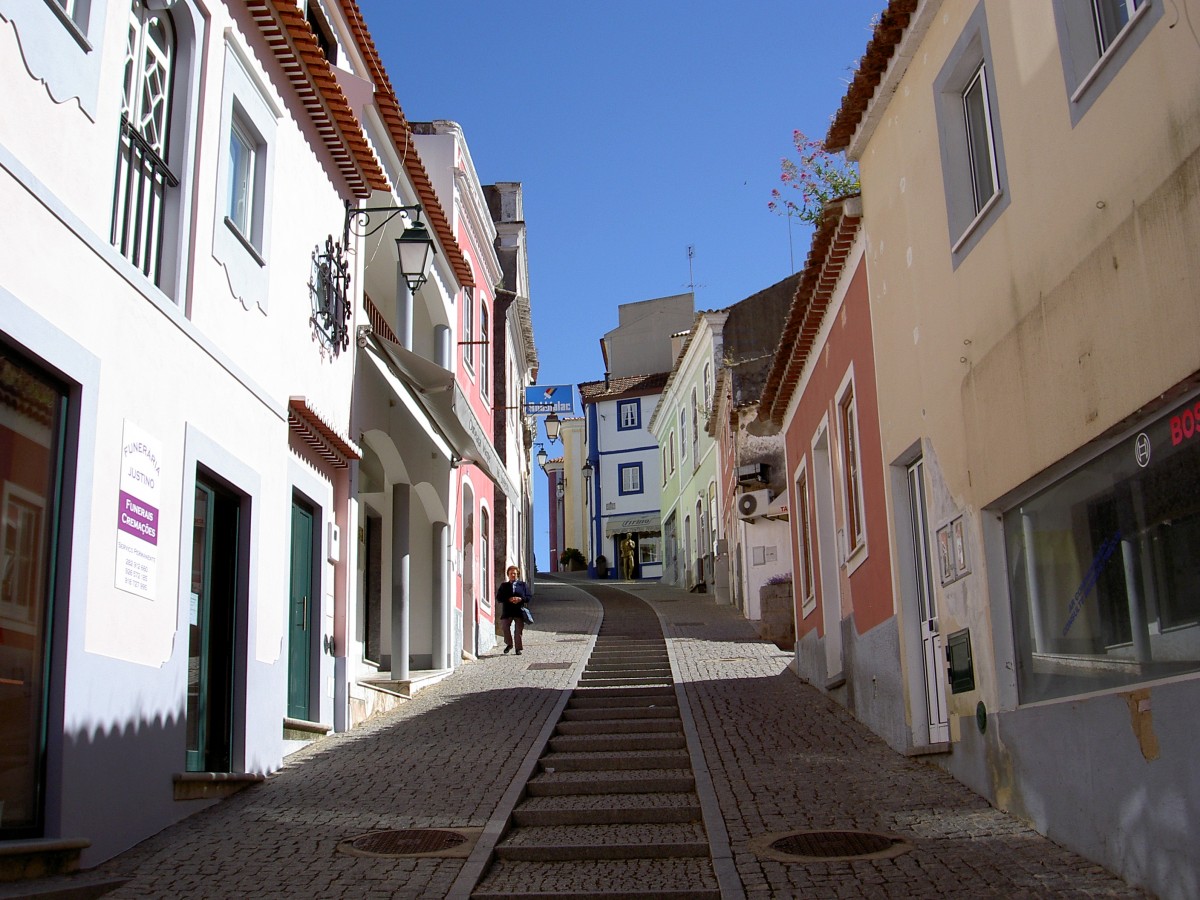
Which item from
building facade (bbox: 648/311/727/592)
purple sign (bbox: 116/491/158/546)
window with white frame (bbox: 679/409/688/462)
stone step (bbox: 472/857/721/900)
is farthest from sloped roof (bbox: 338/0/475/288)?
window with white frame (bbox: 679/409/688/462)

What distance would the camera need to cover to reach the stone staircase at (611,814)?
23.8 feet

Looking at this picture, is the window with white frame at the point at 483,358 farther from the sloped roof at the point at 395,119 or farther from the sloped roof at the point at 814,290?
the sloped roof at the point at 814,290

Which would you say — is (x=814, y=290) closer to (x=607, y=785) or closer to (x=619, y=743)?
(x=619, y=743)

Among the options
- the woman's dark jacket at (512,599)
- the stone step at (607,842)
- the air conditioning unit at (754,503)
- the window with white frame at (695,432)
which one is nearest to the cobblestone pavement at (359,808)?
the stone step at (607,842)

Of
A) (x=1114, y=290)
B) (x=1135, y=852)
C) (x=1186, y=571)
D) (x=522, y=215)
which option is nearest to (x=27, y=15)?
(x=1114, y=290)

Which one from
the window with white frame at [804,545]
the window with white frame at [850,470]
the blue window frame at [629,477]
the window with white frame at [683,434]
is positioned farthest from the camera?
the blue window frame at [629,477]

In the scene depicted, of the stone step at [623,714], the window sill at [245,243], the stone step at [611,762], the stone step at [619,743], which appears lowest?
the stone step at [611,762]

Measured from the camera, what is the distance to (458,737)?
1218 centimetres

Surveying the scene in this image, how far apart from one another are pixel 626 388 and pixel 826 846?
42486 mm

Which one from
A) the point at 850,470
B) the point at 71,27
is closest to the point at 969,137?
the point at 850,470

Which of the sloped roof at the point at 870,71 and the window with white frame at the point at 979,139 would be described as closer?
the window with white frame at the point at 979,139

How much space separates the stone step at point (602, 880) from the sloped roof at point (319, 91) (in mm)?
6791

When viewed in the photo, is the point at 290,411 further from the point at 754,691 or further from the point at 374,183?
the point at 754,691

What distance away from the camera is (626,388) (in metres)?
49.8
